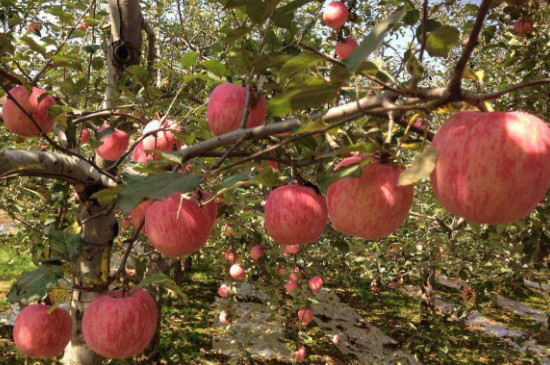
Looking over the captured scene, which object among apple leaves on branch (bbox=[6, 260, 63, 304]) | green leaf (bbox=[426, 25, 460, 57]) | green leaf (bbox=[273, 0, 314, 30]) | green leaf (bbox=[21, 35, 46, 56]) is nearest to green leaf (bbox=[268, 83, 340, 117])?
green leaf (bbox=[426, 25, 460, 57])

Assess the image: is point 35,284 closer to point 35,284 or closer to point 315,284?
point 35,284

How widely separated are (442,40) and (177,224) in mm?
806

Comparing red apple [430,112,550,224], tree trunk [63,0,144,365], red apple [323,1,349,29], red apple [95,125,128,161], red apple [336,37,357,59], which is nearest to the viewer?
red apple [430,112,550,224]

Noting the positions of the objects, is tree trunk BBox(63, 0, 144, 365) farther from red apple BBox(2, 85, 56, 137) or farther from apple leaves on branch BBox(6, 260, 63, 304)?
apple leaves on branch BBox(6, 260, 63, 304)

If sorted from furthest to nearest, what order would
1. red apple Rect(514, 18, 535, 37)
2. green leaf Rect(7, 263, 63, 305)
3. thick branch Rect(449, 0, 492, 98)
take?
1. red apple Rect(514, 18, 535, 37)
2. green leaf Rect(7, 263, 63, 305)
3. thick branch Rect(449, 0, 492, 98)

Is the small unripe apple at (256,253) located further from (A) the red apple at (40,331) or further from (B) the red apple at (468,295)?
(A) the red apple at (40,331)

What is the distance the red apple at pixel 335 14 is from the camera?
8.84ft

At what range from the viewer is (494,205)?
0.68m

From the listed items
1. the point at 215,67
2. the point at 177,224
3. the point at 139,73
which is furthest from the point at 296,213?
the point at 139,73

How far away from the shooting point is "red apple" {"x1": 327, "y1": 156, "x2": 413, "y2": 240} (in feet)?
2.79

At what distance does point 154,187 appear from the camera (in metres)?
0.68

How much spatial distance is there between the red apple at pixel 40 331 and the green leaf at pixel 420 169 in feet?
4.80

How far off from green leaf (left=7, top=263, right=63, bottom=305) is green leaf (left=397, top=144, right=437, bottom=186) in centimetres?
95

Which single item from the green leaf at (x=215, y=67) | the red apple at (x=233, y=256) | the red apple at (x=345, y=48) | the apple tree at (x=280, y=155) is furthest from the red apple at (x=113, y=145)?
the red apple at (x=233, y=256)
